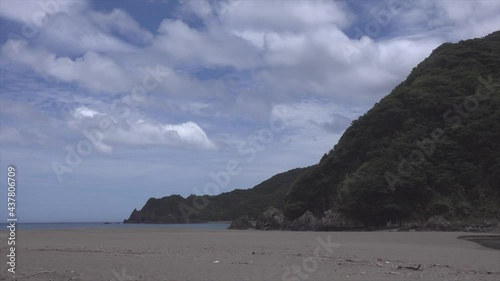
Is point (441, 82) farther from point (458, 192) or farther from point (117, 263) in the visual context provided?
point (117, 263)

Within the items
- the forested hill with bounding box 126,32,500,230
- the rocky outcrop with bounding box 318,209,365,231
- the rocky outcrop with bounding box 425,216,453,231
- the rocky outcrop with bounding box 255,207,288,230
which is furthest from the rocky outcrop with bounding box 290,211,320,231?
the rocky outcrop with bounding box 425,216,453,231

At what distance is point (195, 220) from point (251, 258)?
115770mm

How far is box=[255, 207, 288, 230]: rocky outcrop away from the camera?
62.0 m

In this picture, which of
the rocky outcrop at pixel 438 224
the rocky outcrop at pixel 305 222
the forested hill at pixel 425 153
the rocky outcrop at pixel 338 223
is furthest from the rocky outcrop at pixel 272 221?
the rocky outcrop at pixel 438 224

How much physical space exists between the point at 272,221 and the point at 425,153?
69.2 feet

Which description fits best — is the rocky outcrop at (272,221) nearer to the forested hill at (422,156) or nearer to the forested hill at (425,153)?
the forested hill at (422,156)

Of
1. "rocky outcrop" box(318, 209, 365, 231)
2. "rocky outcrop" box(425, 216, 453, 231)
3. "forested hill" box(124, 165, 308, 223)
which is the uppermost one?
"forested hill" box(124, 165, 308, 223)

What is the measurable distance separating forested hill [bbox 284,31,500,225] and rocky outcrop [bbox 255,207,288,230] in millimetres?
1420

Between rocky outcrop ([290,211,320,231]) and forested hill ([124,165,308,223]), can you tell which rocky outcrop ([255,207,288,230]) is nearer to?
rocky outcrop ([290,211,320,231])

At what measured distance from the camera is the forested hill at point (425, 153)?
48.3 m

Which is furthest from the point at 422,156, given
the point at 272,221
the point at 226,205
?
the point at 226,205

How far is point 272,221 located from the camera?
63.2 m

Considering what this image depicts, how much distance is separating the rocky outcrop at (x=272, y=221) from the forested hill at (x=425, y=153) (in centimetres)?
142

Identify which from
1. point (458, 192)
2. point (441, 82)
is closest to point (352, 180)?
point (458, 192)
